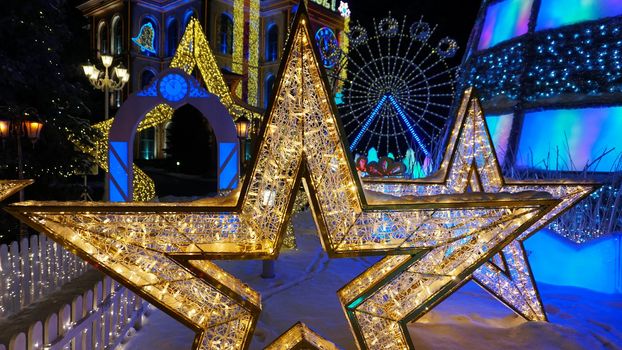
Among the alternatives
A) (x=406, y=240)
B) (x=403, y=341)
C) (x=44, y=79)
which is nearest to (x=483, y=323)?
(x=403, y=341)

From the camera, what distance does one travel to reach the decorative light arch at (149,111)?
835cm

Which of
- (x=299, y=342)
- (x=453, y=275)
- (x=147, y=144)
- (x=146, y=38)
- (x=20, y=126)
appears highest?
(x=146, y=38)

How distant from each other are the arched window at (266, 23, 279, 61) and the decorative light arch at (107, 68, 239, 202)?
19.0 m

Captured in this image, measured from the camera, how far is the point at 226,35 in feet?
85.7

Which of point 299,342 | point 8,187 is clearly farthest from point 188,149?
point 299,342

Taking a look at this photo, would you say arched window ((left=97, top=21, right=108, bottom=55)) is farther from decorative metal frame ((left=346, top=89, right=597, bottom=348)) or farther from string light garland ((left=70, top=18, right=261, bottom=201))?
decorative metal frame ((left=346, top=89, right=597, bottom=348))

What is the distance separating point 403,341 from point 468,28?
20.4 meters

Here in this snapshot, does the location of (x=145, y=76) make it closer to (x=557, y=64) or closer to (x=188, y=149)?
(x=188, y=149)

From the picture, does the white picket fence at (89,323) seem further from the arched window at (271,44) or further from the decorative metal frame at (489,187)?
the arched window at (271,44)

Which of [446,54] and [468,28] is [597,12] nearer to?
[446,54]

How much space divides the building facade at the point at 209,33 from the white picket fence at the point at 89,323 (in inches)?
831

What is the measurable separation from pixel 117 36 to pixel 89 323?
29079 mm

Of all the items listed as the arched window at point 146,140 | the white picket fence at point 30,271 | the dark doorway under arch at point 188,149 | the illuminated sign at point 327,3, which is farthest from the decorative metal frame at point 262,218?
the arched window at point 146,140

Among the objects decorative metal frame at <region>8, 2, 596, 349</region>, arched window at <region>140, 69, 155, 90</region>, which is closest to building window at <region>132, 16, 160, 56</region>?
arched window at <region>140, 69, 155, 90</region>
